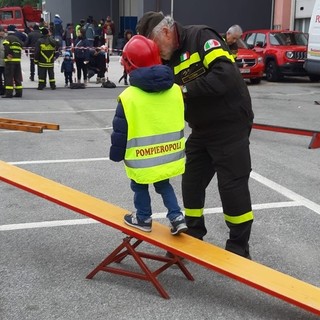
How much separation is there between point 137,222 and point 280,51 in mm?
16635

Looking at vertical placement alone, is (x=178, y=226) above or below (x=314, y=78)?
above

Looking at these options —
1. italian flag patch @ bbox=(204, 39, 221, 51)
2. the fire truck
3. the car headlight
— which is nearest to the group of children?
the car headlight

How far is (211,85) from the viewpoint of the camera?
3.58m

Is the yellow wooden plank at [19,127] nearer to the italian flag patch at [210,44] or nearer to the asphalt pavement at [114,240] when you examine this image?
the asphalt pavement at [114,240]

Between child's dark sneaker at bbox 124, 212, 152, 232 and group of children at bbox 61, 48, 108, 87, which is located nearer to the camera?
child's dark sneaker at bbox 124, 212, 152, 232

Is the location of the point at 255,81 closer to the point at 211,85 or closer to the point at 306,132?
the point at 306,132

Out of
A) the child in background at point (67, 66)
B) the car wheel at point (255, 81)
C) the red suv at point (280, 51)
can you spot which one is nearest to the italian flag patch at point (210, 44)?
the child in background at point (67, 66)

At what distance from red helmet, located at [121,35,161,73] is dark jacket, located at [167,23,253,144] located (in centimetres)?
33

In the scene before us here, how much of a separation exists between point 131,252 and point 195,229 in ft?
Answer: 2.31

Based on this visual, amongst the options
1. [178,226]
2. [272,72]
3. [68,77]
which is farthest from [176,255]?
[272,72]

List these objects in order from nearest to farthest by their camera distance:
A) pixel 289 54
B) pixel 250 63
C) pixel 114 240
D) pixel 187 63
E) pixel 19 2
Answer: pixel 187 63, pixel 114 240, pixel 250 63, pixel 289 54, pixel 19 2

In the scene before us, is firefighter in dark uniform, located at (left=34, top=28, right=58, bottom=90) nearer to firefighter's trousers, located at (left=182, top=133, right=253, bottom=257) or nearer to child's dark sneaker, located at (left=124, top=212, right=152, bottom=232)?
firefighter's trousers, located at (left=182, top=133, right=253, bottom=257)

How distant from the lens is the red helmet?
341 centimetres

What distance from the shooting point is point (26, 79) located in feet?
64.8
